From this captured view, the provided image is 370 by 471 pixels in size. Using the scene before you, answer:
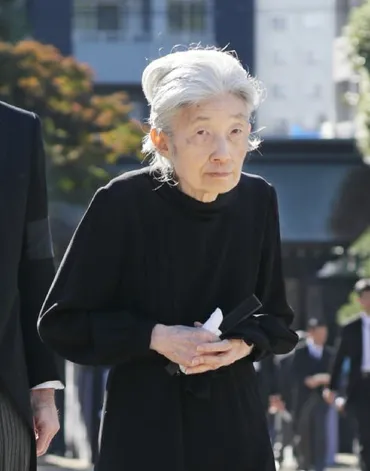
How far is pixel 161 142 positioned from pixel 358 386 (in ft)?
31.0

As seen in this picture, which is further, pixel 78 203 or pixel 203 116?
pixel 78 203

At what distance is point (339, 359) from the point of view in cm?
1420

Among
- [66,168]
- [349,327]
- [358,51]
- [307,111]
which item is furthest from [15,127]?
[307,111]

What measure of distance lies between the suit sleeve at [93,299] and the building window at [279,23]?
47052 mm

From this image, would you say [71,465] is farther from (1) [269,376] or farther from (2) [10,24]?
(2) [10,24]

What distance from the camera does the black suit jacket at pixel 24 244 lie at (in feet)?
14.8

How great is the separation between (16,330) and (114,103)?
1732 cm

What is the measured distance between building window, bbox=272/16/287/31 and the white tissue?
155ft

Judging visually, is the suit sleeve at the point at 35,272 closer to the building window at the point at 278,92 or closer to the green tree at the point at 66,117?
the green tree at the point at 66,117

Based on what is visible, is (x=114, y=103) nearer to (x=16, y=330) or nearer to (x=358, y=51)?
(x=358, y=51)

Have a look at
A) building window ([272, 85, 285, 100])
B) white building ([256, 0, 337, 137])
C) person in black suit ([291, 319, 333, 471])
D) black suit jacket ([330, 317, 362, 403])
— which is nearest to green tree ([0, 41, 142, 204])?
person in black suit ([291, 319, 333, 471])

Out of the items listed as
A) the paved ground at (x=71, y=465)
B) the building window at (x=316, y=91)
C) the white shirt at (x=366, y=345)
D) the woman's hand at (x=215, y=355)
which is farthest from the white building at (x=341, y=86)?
the woman's hand at (x=215, y=355)

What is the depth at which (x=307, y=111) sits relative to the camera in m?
58.5

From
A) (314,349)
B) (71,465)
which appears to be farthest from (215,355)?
(71,465)
